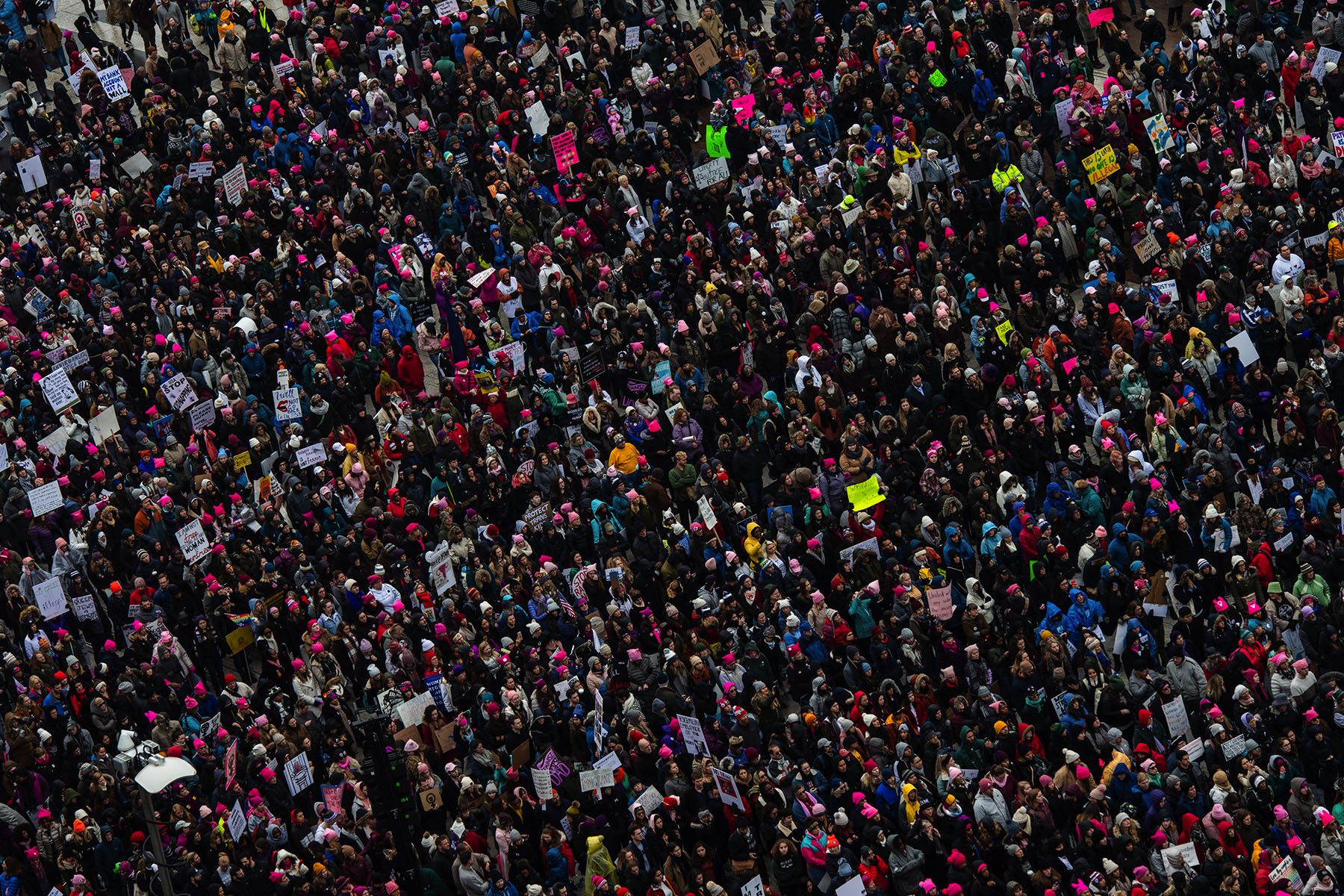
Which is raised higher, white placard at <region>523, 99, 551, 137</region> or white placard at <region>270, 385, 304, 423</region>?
white placard at <region>523, 99, 551, 137</region>

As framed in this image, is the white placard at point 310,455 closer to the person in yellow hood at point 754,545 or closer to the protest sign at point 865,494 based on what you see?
the person in yellow hood at point 754,545

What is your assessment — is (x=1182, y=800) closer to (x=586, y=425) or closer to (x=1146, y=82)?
(x=586, y=425)

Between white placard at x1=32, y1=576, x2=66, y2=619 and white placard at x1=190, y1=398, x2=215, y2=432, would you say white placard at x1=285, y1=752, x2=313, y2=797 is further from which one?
white placard at x1=190, y1=398, x2=215, y2=432

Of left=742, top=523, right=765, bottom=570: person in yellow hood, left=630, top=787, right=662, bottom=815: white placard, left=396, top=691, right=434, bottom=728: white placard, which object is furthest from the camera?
left=742, top=523, right=765, bottom=570: person in yellow hood

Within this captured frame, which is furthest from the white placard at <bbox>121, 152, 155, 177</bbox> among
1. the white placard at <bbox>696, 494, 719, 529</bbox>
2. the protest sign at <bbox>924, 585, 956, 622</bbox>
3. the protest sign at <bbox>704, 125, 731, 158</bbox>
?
the protest sign at <bbox>924, 585, 956, 622</bbox>

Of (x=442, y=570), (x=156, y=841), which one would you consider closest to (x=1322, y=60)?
(x=442, y=570)

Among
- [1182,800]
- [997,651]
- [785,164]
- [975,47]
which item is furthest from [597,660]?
[975,47]
